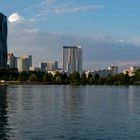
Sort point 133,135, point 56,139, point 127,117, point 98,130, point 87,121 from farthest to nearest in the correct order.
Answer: point 127,117
point 87,121
point 98,130
point 133,135
point 56,139

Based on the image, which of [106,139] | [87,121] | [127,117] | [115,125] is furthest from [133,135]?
[127,117]

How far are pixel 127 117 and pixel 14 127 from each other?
14267 mm

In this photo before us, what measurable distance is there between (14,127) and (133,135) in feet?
34.0

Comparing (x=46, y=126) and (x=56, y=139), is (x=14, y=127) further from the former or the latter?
(x=56, y=139)

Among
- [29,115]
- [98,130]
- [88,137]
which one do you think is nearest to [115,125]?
[98,130]

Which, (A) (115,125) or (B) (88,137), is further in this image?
(A) (115,125)

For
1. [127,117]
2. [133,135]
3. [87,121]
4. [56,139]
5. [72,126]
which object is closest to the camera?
[56,139]

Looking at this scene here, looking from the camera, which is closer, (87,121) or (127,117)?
(87,121)

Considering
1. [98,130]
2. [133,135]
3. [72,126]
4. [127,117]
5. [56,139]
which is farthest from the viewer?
[127,117]

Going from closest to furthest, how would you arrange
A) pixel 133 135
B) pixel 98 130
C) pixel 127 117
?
pixel 133 135
pixel 98 130
pixel 127 117

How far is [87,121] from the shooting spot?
44469 mm

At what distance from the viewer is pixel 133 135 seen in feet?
116

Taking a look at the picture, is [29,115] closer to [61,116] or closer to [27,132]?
[61,116]

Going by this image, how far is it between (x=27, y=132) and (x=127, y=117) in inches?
613
